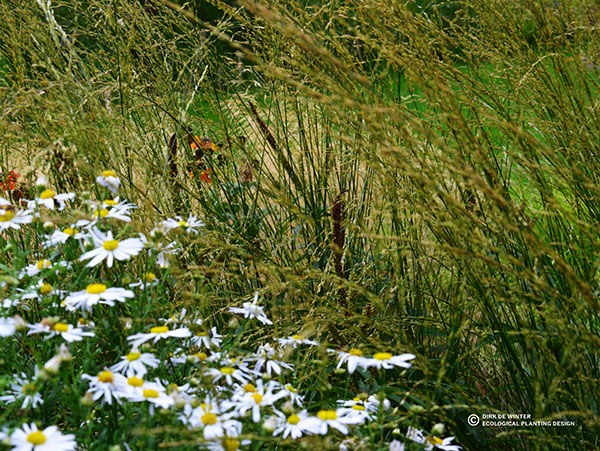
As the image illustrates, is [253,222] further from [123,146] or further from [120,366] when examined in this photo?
[120,366]

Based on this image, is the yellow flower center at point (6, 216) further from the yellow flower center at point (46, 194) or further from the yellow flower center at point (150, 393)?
the yellow flower center at point (150, 393)

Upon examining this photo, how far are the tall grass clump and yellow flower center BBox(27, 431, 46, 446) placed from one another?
0.24 feet

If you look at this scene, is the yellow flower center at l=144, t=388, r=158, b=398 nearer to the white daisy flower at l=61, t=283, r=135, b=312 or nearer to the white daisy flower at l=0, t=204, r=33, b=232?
the white daisy flower at l=61, t=283, r=135, b=312

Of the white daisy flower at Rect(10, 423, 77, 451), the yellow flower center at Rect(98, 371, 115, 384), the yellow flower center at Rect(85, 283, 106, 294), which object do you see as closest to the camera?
the white daisy flower at Rect(10, 423, 77, 451)

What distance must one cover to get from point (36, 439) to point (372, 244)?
1.05m

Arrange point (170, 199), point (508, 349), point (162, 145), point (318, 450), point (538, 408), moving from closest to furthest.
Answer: point (318, 450)
point (538, 408)
point (508, 349)
point (170, 199)
point (162, 145)

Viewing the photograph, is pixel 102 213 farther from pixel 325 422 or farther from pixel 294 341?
pixel 325 422

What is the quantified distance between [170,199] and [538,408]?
1.08 m

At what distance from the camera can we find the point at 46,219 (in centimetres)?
110

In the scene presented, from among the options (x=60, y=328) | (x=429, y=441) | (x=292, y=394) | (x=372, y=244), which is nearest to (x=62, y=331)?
(x=60, y=328)

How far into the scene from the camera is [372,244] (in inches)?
67.2

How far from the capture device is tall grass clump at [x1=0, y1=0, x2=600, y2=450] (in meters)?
1.06

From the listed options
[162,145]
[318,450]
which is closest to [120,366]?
[318,450]

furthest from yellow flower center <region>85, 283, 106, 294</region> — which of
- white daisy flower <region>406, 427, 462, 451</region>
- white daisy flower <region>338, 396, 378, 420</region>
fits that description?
white daisy flower <region>406, 427, 462, 451</region>
